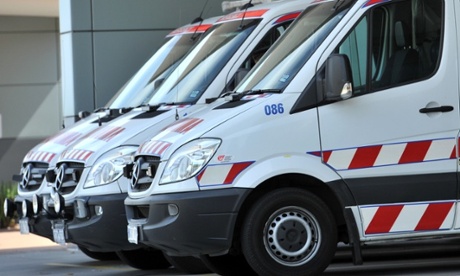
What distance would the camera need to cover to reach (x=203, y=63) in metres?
11.9

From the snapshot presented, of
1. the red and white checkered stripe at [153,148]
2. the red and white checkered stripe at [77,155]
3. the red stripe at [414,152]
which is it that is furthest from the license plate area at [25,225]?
the red stripe at [414,152]

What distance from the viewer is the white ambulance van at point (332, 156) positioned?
29.2 feet

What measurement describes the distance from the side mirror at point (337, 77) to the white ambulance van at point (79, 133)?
360cm

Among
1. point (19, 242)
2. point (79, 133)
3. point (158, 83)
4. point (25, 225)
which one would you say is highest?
point (158, 83)

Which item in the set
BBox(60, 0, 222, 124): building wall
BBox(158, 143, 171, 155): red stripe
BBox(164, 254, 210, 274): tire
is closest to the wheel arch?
BBox(158, 143, 171, 155): red stripe

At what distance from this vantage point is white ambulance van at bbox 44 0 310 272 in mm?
10570

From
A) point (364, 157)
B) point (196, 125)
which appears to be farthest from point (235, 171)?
point (364, 157)

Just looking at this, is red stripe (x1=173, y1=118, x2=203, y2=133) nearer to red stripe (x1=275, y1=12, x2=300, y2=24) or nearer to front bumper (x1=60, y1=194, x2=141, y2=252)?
front bumper (x1=60, y1=194, x2=141, y2=252)

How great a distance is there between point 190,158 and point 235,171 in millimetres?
354

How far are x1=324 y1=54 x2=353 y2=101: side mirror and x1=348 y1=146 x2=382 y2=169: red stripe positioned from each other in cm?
44

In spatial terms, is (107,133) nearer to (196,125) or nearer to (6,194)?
(196,125)

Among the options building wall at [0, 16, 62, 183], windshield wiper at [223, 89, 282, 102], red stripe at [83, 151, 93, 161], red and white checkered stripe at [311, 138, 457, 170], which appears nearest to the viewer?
red and white checkered stripe at [311, 138, 457, 170]

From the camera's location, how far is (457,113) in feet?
30.0

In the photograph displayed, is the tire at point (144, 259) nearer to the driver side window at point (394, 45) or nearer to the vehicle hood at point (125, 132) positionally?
the vehicle hood at point (125, 132)
